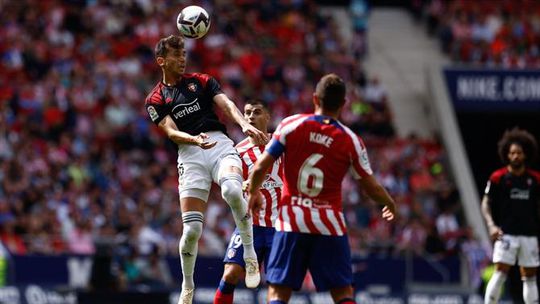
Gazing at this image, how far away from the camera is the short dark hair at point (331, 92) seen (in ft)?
36.5

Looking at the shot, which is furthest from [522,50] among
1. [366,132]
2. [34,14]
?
[34,14]

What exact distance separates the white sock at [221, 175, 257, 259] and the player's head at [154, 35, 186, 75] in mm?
1325

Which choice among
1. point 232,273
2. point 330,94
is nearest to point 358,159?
point 330,94

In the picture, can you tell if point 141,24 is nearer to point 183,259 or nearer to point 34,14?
point 34,14

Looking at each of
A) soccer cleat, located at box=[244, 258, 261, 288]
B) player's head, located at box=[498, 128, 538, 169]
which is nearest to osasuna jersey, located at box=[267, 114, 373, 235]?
soccer cleat, located at box=[244, 258, 261, 288]

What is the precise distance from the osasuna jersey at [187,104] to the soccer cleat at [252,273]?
149 cm

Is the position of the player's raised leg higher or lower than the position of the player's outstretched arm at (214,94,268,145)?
lower

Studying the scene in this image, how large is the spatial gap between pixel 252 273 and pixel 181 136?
1625 millimetres

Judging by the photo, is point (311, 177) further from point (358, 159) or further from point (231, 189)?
point (231, 189)

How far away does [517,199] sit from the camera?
16.1 m

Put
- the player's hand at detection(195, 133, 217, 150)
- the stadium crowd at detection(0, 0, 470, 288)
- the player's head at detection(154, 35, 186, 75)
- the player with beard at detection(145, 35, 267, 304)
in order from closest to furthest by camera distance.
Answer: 1. the player's hand at detection(195, 133, 217, 150)
2. the player with beard at detection(145, 35, 267, 304)
3. the player's head at detection(154, 35, 186, 75)
4. the stadium crowd at detection(0, 0, 470, 288)

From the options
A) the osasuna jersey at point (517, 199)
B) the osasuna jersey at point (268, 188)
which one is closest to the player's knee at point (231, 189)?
the osasuna jersey at point (268, 188)

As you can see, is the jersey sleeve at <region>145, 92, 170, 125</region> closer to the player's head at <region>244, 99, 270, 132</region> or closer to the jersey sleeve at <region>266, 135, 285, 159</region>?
the player's head at <region>244, 99, 270, 132</region>

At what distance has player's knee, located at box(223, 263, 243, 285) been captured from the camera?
44.1 ft
